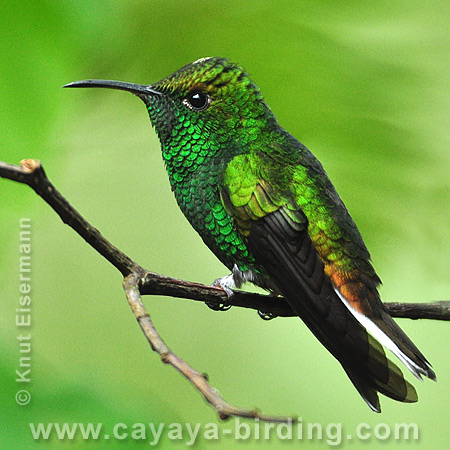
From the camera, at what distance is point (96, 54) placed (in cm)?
205

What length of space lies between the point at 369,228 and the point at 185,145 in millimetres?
803

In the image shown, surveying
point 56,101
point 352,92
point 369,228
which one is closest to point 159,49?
point 56,101

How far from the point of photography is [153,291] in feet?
4.21

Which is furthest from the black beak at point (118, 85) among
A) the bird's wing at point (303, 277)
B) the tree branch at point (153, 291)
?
the tree branch at point (153, 291)

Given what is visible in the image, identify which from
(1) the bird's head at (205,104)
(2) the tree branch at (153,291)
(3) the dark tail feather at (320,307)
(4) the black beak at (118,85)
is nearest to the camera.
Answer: (2) the tree branch at (153,291)

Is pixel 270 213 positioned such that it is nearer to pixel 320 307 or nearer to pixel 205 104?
pixel 320 307

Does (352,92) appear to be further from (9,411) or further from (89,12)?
(9,411)

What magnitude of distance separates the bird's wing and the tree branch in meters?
0.13

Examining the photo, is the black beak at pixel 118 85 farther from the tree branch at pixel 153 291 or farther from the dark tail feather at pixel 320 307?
the tree branch at pixel 153 291

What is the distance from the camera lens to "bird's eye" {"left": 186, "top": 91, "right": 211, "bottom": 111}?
1.79m

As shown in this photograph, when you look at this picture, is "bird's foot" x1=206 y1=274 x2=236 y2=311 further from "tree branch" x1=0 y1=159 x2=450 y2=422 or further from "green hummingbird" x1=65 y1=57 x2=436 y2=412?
"tree branch" x1=0 y1=159 x2=450 y2=422

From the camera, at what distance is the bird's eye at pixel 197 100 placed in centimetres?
179

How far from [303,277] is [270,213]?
192 millimetres

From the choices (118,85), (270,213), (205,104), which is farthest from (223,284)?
(118,85)
